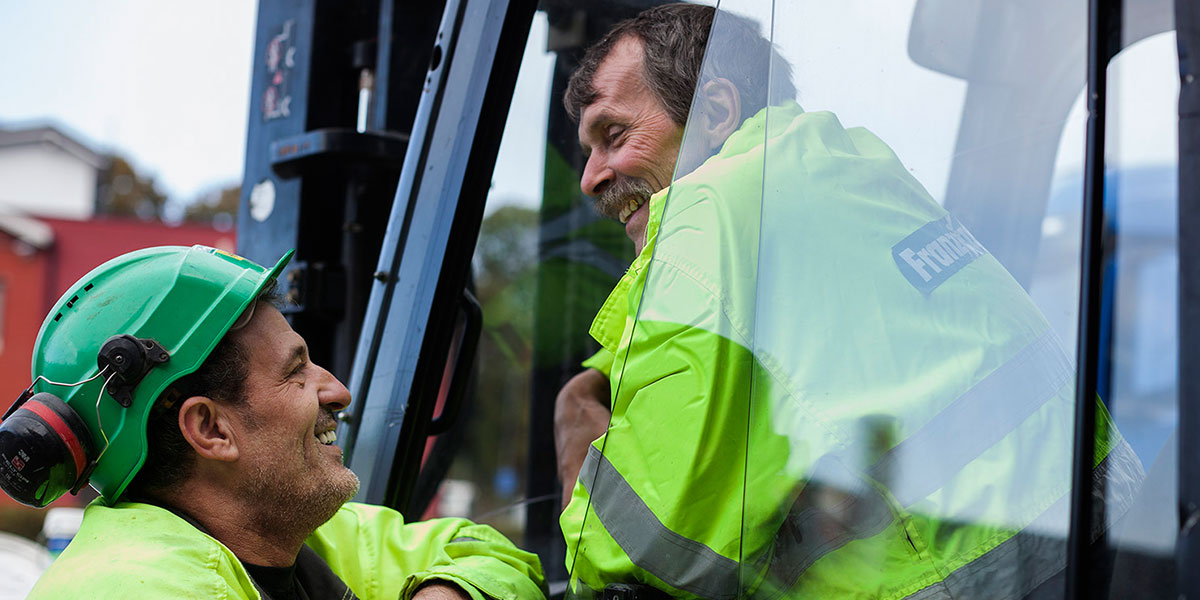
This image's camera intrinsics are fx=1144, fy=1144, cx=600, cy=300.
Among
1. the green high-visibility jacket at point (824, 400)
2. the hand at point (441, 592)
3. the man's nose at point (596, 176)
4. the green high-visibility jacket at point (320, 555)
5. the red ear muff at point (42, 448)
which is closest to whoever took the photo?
the green high-visibility jacket at point (824, 400)

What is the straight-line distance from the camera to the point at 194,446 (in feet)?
5.55

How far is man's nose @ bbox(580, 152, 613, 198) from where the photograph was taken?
6.50ft

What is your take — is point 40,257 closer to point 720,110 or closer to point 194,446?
point 194,446

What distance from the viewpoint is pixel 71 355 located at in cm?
162

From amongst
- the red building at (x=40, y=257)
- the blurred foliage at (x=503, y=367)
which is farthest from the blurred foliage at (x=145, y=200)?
the blurred foliage at (x=503, y=367)

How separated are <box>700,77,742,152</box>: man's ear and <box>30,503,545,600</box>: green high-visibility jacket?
2.47ft

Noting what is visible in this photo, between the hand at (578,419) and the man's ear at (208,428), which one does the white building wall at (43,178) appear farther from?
the man's ear at (208,428)

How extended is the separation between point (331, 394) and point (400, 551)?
30cm

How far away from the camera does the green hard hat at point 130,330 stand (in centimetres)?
162

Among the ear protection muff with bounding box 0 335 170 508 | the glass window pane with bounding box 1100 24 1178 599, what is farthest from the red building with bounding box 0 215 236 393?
the glass window pane with bounding box 1100 24 1178 599

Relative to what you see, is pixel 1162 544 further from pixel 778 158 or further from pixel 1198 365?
pixel 778 158

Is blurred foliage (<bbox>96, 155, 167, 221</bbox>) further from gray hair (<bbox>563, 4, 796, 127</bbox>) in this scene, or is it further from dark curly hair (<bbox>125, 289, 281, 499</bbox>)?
dark curly hair (<bbox>125, 289, 281, 499</bbox>)

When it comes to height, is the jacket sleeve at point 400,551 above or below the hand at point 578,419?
below

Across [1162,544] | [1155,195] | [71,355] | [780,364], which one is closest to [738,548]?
[780,364]
